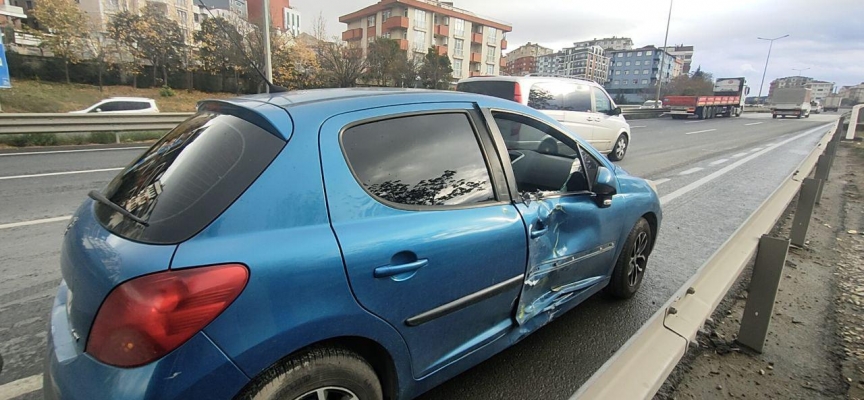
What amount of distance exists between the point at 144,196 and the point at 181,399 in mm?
766

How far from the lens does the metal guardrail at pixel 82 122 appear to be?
10.1 meters

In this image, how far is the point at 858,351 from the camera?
2875 mm

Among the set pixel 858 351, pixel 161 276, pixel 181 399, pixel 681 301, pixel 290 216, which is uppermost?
pixel 290 216

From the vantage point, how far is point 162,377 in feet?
4.09

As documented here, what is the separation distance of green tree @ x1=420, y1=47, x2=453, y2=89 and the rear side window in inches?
1559

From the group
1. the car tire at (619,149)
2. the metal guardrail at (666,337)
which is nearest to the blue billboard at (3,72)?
the car tire at (619,149)

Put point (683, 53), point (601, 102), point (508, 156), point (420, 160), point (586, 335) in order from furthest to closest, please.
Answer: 1. point (683, 53)
2. point (601, 102)
3. point (586, 335)
4. point (508, 156)
5. point (420, 160)

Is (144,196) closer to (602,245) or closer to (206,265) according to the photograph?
(206,265)

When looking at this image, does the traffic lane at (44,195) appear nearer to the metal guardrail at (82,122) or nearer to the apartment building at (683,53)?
the metal guardrail at (82,122)

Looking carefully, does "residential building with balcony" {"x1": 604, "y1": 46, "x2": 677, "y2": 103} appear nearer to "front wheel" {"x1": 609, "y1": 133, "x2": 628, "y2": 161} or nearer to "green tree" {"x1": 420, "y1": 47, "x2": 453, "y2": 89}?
"green tree" {"x1": 420, "y1": 47, "x2": 453, "y2": 89}

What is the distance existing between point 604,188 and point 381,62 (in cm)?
3728

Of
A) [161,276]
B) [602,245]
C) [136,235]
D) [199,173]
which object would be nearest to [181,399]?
[161,276]

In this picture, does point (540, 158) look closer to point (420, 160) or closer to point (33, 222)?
point (420, 160)

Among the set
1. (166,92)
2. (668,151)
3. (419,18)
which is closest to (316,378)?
(668,151)
